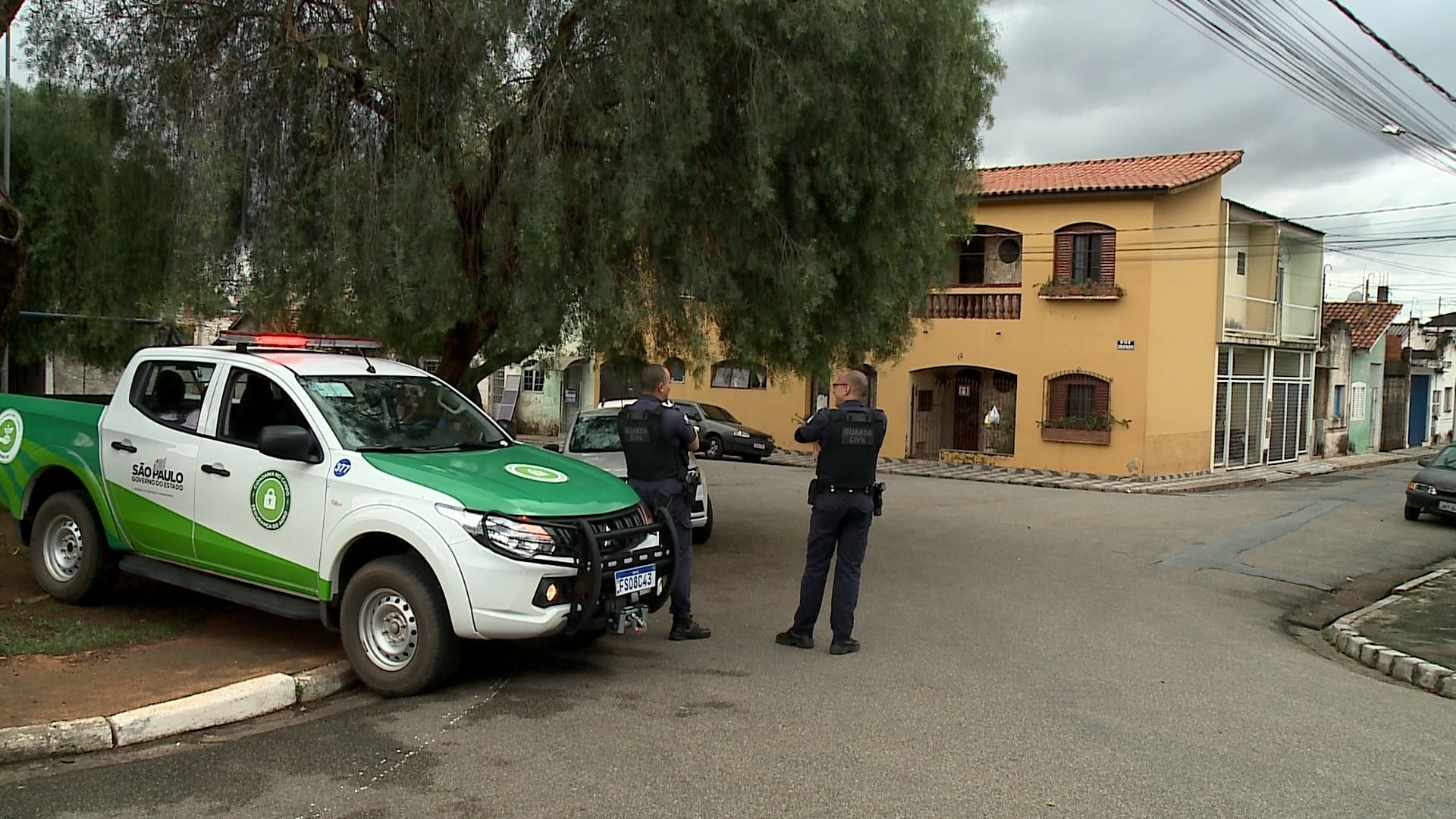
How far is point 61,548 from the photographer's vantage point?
8016 mm

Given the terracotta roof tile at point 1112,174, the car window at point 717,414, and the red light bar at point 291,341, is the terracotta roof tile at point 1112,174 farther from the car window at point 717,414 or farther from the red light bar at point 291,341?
the red light bar at point 291,341

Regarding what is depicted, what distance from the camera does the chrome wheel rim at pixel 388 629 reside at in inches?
245

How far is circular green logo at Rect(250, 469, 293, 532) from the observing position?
6.66m

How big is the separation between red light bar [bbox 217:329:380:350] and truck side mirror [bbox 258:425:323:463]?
3.92 ft

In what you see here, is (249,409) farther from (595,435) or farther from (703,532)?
(703,532)

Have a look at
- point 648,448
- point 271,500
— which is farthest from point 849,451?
point 271,500

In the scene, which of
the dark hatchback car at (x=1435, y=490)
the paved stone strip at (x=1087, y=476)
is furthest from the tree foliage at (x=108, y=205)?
the dark hatchback car at (x=1435, y=490)

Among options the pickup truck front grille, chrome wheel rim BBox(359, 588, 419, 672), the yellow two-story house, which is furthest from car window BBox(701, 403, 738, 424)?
chrome wheel rim BBox(359, 588, 419, 672)

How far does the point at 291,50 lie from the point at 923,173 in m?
5.59

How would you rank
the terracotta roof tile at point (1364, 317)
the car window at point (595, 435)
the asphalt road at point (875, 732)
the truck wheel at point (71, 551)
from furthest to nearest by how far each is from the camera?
the terracotta roof tile at point (1364, 317), the car window at point (595, 435), the truck wheel at point (71, 551), the asphalt road at point (875, 732)

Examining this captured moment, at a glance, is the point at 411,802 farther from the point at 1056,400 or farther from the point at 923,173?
the point at 1056,400

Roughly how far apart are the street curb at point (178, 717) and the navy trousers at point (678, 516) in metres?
2.15

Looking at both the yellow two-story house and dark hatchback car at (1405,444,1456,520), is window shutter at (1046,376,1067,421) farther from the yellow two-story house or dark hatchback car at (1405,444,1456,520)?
dark hatchback car at (1405,444,1456,520)

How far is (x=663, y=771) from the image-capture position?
5.10 metres
